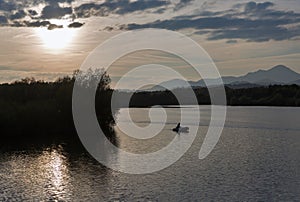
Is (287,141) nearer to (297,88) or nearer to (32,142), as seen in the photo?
(32,142)

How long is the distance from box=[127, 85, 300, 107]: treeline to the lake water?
84768 millimetres

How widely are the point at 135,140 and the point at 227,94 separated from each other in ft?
327

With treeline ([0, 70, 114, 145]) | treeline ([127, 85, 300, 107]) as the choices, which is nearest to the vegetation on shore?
treeline ([0, 70, 114, 145])

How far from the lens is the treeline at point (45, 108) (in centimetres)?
5644

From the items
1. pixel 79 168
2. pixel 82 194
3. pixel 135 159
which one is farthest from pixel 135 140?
pixel 82 194

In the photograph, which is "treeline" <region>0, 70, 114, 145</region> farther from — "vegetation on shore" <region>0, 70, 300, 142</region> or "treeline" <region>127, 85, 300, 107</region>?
"treeline" <region>127, 85, 300, 107</region>

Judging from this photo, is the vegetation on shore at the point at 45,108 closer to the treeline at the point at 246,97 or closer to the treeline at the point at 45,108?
the treeline at the point at 45,108

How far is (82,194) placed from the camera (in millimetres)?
26422

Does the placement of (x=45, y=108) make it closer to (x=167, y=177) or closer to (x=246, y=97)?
(x=167, y=177)

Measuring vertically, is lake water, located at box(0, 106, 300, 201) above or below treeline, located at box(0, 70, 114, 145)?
below

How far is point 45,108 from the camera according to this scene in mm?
62156

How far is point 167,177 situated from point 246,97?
363 ft

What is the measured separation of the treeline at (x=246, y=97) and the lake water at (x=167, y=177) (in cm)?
8477

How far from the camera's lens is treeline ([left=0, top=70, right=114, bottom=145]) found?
56.4 m
